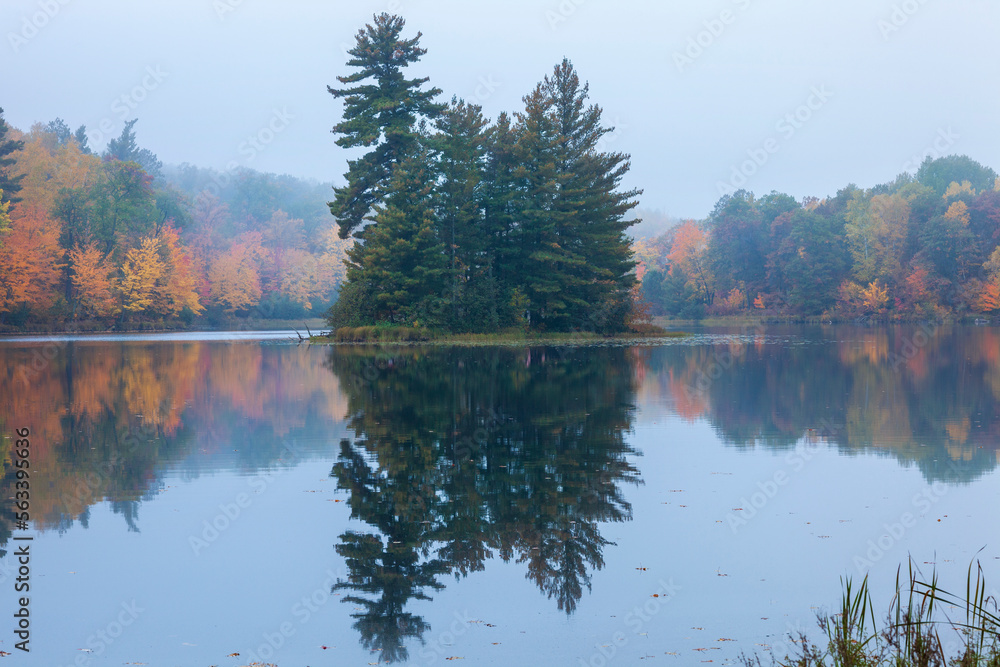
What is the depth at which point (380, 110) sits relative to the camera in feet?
159

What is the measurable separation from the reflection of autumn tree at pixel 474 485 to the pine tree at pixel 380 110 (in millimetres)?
31159

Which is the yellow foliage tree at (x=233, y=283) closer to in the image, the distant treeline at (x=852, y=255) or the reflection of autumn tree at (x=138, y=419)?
the distant treeline at (x=852, y=255)

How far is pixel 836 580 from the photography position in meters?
6.21

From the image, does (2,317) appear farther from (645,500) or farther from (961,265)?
(961,265)

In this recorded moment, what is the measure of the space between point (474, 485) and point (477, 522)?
1573 millimetres

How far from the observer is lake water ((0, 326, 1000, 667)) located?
539 centimetres

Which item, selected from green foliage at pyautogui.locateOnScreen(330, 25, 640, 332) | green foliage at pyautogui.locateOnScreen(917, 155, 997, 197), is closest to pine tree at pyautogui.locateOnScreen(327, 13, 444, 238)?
green foliage at pyautogui.locateOnScreen(330, 25, 640, 332)

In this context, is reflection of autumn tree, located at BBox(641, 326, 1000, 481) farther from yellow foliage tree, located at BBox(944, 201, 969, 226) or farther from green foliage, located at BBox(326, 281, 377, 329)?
yellow foliage tree, located at BBox(944, 201, 969, 226)

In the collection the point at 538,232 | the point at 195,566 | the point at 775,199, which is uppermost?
the point at 775,199

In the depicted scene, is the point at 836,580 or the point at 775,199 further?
the point at 775,199

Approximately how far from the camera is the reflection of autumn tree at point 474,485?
636 centimetres

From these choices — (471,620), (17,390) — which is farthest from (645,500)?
(17,390)

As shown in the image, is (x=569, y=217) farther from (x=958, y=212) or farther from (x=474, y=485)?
(x=958, y=212)

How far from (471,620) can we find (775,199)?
4533 inches
